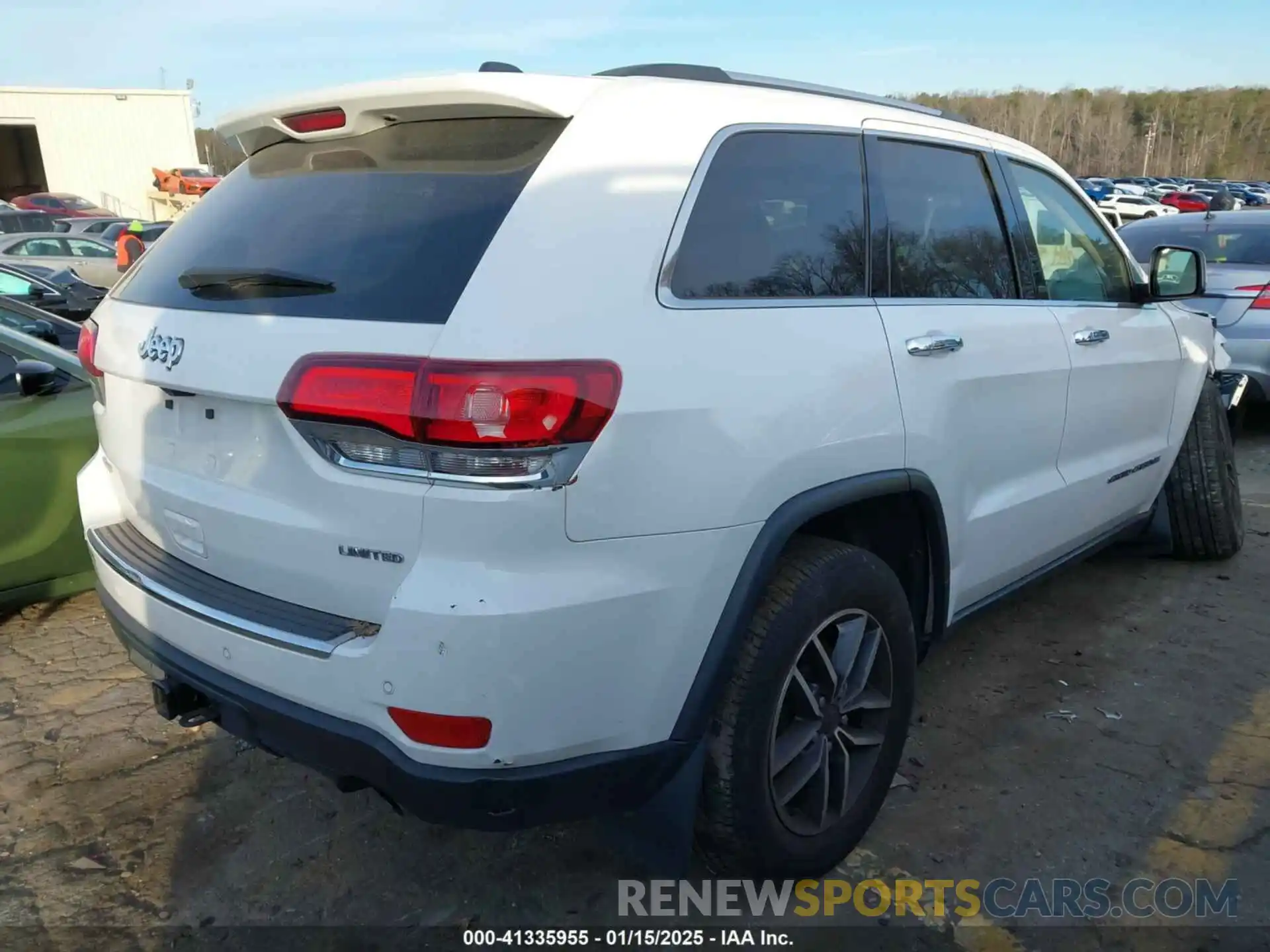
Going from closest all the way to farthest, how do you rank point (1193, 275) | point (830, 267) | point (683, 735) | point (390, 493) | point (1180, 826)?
1. point (390, 493)
2. point (683, 735)
3. point (830, 267)
4. point (1180, 826)
5. point (1193, 275)

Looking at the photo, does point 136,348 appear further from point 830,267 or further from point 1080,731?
point 1080,731

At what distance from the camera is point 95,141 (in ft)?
137

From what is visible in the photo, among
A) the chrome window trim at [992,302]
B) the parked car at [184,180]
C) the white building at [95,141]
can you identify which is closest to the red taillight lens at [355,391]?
the chrome window trim at [992,302]

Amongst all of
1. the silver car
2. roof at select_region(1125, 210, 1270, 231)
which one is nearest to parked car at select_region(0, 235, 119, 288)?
roof at select_region(1125, 210, 1270, 231)

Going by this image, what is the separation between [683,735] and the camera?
2053 mm

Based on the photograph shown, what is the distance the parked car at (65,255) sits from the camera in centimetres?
1520

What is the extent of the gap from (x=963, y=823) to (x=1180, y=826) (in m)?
0.59

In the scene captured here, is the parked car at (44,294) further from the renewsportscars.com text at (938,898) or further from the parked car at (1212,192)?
the parked car at (1212,192)

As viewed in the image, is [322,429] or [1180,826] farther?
[1180,826]

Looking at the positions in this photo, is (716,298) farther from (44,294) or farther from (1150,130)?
(1150,130)

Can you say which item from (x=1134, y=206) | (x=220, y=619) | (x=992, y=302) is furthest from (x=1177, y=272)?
(x=1134, y=206)

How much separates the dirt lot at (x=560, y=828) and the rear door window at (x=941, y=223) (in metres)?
1.44

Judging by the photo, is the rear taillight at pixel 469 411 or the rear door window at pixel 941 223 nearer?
the rear taillight at pixel 469 411

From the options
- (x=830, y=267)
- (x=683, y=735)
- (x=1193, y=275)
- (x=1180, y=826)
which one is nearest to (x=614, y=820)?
(x=683, y=735)
